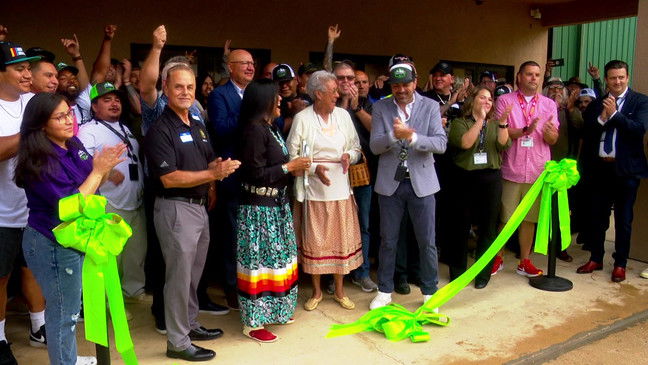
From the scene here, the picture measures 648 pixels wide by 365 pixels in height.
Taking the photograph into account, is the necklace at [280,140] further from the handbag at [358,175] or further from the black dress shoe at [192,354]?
the black dress shoe at [192,354]

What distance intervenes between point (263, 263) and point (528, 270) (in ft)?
9.23

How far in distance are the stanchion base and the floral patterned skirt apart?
244 centimetres

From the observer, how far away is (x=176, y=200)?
3.39 m

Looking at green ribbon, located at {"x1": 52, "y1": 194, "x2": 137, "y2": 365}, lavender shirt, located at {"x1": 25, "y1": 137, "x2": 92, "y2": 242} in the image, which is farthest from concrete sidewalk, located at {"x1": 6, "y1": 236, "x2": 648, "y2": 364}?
lavender shirt, located at {"x1": 25, "y1": 137, "x2": 92, "y2": 242}

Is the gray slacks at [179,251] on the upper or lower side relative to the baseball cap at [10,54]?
lower

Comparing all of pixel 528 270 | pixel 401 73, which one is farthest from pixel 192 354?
pixel 528 270

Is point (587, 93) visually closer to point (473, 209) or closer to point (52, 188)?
point (473, 209)

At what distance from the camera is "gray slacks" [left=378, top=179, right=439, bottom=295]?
432cm

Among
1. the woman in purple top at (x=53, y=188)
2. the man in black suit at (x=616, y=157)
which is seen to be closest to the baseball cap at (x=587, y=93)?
the man in black suit at (x=616, y=157)

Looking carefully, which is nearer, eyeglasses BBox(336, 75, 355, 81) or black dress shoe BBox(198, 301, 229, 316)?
black dress shoe BBox(198, 301, 229, 316)

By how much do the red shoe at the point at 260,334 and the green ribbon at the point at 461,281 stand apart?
402 mm

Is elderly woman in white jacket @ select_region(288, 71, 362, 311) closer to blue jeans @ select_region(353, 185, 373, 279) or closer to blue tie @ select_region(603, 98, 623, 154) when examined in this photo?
blue jeans @ select_region(353, 185, 373, 279)

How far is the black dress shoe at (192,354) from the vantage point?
3543 mm

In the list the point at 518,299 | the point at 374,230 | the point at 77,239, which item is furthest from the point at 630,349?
the point at 77,239
